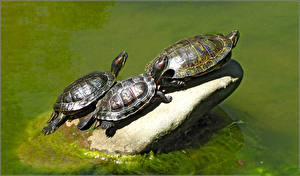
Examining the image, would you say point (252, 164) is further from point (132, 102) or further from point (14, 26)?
point (14, 26)

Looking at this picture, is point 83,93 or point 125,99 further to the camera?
point 83,93

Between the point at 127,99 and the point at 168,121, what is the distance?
78 cm

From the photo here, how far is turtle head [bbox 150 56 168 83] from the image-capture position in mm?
5645

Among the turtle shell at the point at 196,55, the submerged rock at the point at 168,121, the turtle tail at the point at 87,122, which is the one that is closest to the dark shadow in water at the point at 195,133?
the submerged rock at the point at 168,121

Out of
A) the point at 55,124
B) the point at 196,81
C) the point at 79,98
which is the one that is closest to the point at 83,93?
the point at 79,98

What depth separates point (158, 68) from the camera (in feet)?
18.5

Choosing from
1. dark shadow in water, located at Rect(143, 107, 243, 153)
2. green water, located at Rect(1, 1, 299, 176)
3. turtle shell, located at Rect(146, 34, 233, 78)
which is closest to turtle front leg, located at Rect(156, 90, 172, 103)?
turtle shell, located at Rect(146, 34, 233, 78)

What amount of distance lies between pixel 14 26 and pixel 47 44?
1.57m

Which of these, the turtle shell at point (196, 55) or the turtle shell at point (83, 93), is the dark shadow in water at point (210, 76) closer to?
the turtle shell at point (196, 55)

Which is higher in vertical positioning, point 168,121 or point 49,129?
point 168,121

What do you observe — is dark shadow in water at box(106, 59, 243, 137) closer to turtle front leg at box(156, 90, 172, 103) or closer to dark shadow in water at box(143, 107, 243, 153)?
turtle front leg at box(156, 90, 172, 103)

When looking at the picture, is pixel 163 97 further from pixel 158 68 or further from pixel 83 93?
pixel 83 93

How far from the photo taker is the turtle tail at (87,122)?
5.61m

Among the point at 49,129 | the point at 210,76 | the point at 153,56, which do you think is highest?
the point at 210,76
